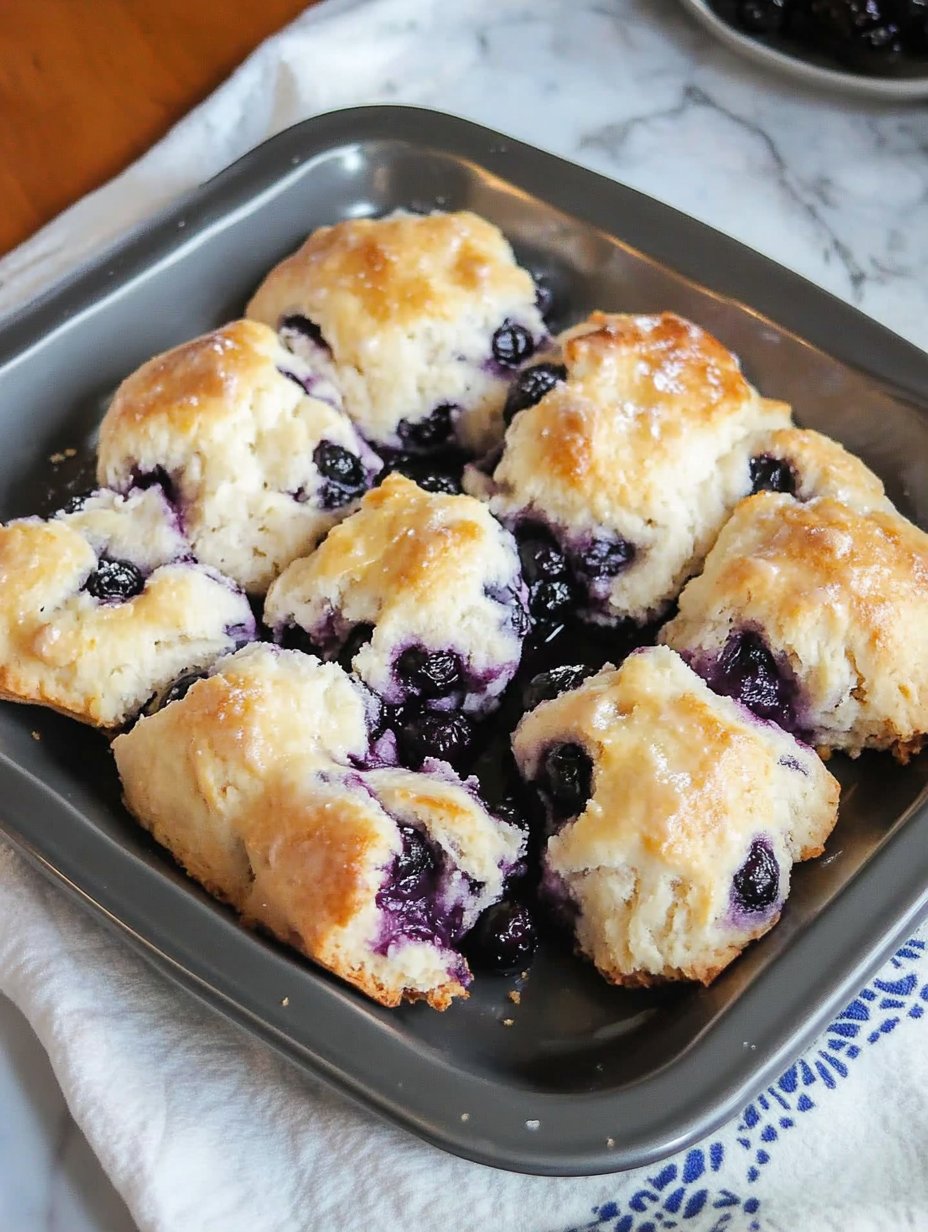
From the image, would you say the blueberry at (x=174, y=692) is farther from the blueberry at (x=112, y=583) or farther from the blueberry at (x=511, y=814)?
the blueberry at (x=511, y=814)

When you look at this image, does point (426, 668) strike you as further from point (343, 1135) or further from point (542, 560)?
point (343, 1135)

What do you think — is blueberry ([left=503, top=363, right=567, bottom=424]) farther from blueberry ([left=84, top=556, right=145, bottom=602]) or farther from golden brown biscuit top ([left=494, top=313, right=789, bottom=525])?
blueberry ([left=84, top=556, right=145, bottom=602])

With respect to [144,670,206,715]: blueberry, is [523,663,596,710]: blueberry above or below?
below

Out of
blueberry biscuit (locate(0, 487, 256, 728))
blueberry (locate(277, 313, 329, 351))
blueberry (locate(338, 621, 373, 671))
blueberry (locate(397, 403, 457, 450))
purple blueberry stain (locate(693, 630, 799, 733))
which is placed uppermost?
blueberry (locate(277, 313, 329, 351))

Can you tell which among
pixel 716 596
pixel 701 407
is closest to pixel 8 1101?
pixel 716 596

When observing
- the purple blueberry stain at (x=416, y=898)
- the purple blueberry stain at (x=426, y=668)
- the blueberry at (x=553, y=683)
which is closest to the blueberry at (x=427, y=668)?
the purple blueberry stain at (x=426, y=668)

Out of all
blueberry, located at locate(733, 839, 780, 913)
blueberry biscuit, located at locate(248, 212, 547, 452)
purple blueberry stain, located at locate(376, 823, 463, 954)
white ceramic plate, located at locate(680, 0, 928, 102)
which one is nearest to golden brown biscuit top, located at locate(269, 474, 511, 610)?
blueberry biscuit, located at locate(248, 212, 547, 452)

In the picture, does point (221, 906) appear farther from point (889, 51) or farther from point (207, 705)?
point (889, 51)

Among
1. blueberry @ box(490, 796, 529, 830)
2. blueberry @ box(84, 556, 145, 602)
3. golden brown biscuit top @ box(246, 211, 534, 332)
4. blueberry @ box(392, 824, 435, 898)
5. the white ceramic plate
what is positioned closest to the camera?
blueberry @ box(392, 824, 435, 898)
